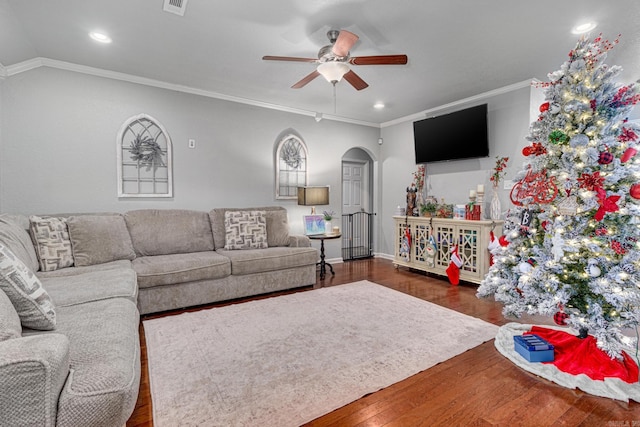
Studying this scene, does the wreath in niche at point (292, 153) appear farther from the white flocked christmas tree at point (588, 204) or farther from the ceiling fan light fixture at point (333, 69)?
the white flocked christmas tree at point (588, 204)

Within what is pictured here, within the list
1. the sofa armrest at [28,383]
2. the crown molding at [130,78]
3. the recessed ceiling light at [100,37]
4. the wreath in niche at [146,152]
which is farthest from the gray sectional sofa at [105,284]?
the recessed ceiling light at [100,37]

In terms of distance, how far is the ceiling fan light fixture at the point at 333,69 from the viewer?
262 cm

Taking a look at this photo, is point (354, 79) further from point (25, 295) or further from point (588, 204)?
point (25, 295)

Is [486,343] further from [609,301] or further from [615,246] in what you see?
[615,246]

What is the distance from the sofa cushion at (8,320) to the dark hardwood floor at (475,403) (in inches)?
30.1

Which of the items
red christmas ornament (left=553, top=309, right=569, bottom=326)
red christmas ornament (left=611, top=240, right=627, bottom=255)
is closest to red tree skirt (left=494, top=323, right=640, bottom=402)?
red christmas ornament (left=553, top=309, right=569, bottom=326)

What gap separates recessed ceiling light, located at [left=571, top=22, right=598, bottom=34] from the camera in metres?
2.53

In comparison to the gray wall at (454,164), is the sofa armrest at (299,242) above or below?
below

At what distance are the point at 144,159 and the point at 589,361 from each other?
459cm

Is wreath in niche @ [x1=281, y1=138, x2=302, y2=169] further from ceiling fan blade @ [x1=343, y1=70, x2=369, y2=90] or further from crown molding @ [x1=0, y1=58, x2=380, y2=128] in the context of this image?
ceiling fan blade @ [x1=343, y1=70, x2=369, y2=90]

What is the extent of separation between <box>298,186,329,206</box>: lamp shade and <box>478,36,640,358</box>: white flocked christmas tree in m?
2.82

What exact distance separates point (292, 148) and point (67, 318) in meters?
3.76

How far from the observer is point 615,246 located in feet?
6.06

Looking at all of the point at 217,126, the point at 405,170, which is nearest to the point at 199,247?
the point at 217,126
